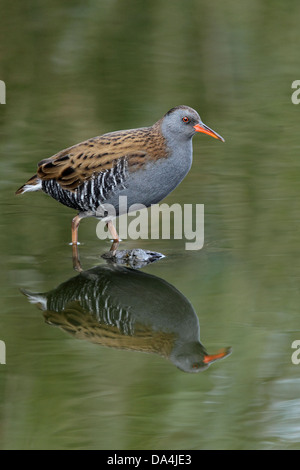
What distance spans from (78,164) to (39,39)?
21.0 feet

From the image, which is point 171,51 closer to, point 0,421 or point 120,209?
point 120,209

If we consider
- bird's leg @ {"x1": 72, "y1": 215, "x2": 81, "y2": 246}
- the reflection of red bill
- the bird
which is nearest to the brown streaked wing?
the bird

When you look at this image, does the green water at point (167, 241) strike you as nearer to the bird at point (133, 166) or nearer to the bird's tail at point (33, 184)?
the bird's tail at point (33, 184)

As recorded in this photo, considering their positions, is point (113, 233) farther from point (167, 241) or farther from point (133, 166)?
point (133, 166)

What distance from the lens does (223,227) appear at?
26.9 ft

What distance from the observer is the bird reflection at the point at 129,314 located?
18.7 feet

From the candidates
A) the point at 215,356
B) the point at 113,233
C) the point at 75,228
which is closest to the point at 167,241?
the point at 113,233

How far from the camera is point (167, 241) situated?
26.6 ft

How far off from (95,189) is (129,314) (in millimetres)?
1771

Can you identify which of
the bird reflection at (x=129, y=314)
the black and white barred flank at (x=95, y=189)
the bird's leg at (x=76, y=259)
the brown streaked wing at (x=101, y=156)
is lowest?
the bird reflection at (x=129, y=314)

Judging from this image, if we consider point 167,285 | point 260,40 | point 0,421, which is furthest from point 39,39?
point 0,421

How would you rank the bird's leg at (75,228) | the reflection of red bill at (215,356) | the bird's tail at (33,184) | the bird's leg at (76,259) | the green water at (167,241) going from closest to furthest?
the green water at (167,241) < the reflection of red bill at (215,356) < the bird's leg at (76,259) < the bird's leg at (75,228) < the bird's tail at (33,184)

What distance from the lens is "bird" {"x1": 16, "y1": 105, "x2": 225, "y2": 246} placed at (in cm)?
765

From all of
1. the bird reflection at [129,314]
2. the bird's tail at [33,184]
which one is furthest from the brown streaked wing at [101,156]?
the bird reflection at [129,314]
